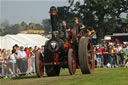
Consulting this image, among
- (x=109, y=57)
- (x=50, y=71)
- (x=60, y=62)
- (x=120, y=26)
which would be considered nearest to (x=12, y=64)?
(x=50, y=71)

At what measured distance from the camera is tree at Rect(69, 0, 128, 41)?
207 ft

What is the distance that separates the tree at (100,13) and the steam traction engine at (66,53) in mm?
46141

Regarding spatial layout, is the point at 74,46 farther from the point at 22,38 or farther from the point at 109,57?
the point at 22,38

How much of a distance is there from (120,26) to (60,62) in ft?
172

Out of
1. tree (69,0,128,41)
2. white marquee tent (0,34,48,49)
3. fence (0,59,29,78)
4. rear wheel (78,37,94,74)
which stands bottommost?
fence (0,59,29,78)

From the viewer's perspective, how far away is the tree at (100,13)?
207 feet

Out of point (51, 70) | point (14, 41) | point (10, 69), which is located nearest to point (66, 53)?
point (51, 70)

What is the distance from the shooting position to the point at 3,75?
20.2 metres

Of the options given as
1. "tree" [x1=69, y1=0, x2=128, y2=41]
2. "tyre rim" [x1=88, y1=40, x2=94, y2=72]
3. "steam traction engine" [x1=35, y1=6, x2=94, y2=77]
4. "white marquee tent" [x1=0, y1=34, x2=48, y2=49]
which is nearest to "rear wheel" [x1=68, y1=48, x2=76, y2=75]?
"steam traction engine" [x1=35, y1=6, x2=94, y2=77]

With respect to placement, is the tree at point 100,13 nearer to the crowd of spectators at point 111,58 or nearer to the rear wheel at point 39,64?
the crowd of spectators at point 111,58

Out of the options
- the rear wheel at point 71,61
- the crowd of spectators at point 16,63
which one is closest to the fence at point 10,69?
the crowd of spectators at point 16,63

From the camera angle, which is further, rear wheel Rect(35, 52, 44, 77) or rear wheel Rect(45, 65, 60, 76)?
rear wheel Rect(45, 65, 60, 76)

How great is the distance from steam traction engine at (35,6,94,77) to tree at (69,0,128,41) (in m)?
46.1

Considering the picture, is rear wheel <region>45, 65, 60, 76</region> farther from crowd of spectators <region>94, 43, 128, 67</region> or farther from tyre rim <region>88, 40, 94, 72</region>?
crowd of spectators <region>94, 43, 128, 67</region>
